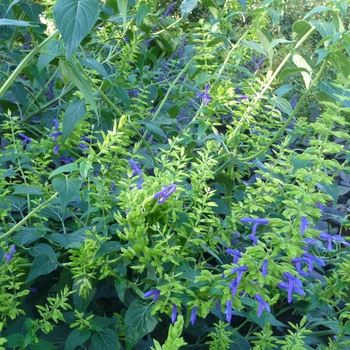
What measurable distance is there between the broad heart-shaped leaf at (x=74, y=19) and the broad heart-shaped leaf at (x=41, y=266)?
55 centimetres

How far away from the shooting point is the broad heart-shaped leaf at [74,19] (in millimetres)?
983

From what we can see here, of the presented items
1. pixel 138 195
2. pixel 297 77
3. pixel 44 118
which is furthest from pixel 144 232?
pixel 297 77

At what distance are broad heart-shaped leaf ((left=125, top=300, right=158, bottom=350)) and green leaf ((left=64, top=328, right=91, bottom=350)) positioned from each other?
110 millimetres

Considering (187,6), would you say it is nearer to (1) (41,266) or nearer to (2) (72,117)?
(2) (72,117)

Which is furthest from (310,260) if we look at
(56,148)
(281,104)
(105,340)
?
(56,148)

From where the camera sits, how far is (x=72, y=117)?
1.51 meters

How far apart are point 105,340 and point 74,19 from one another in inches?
28.7

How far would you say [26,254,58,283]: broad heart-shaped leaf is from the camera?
4.10 feet

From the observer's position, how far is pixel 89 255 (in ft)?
3.88

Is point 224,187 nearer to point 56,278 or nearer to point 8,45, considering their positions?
point 56,278

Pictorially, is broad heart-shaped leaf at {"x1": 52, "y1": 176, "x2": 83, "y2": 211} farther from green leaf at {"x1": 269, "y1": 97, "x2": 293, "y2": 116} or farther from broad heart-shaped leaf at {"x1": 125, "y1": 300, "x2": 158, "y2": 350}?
green leaf at {"x1": 269, "y1": 97, "x2": 293, "y2": 116}

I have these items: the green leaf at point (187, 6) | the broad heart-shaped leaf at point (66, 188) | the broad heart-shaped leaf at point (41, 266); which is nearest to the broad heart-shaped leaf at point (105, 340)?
the broad heart-shaped leaf at point (41, 266)

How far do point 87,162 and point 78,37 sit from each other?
256mm

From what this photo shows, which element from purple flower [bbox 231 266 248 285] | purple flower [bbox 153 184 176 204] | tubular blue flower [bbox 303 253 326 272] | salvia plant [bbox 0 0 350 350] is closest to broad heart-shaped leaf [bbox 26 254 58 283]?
salvia plant [bbox 0 0 350 350]
